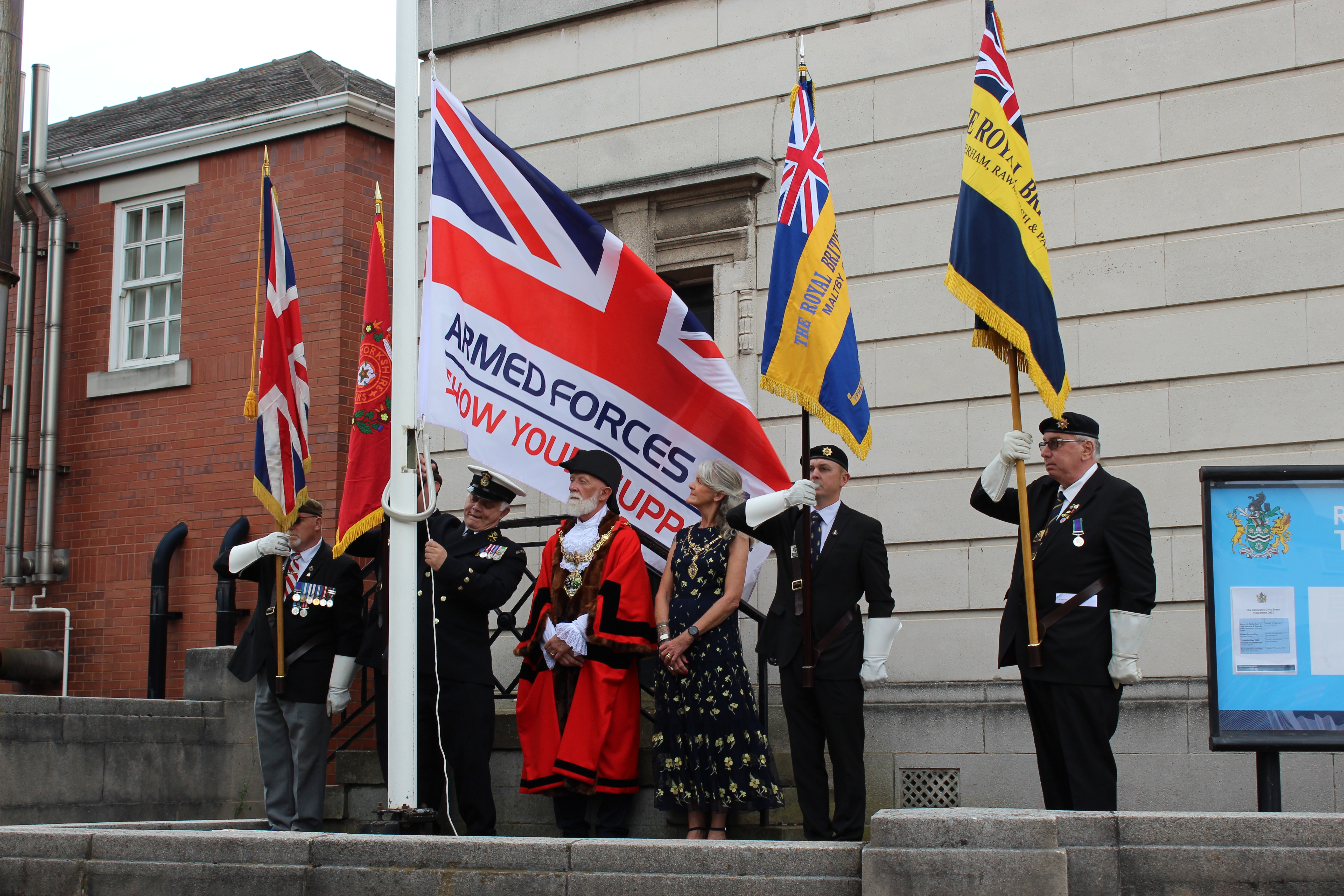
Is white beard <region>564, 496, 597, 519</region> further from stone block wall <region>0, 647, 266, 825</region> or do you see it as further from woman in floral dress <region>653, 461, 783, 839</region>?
stone block wall <region>0, 647, 266, 825</region>

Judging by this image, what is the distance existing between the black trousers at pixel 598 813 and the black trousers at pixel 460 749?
38 cm

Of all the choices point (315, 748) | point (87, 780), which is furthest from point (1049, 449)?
point (87, 780)

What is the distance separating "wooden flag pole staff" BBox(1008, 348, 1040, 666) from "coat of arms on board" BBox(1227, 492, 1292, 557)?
0.80 meters

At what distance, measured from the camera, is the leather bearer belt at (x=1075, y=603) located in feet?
18.9

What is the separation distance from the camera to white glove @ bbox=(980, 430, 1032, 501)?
19.2 feet

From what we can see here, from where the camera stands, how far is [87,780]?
863cm

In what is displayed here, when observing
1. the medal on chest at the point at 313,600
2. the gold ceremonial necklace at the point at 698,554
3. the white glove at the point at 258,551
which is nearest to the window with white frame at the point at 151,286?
the white glove at the point at 258,551

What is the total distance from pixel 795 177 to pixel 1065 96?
2754mm

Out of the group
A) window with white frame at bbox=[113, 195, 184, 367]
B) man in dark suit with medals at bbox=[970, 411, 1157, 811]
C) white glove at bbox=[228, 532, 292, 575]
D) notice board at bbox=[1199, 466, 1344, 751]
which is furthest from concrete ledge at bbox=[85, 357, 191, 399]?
notice board at bbox=[1199, 466, 1344, 751]

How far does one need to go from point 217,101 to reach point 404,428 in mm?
9499

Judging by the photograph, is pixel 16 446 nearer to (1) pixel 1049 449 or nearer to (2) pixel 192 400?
(2) pixel 192 400

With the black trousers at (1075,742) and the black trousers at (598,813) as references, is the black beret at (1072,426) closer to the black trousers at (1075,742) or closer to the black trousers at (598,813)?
the black trousers at (1075,742)

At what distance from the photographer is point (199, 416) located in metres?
12.4

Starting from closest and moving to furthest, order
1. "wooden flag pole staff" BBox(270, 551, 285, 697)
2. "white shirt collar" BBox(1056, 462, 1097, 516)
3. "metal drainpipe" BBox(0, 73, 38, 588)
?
"white shirt collar" BBox(1056, 462, 1097, 516) → "wooden flag pole staff" BBox(270, 551, 285, 697) → "metal drainpipe" BBox(0, 73, 38, 588)
